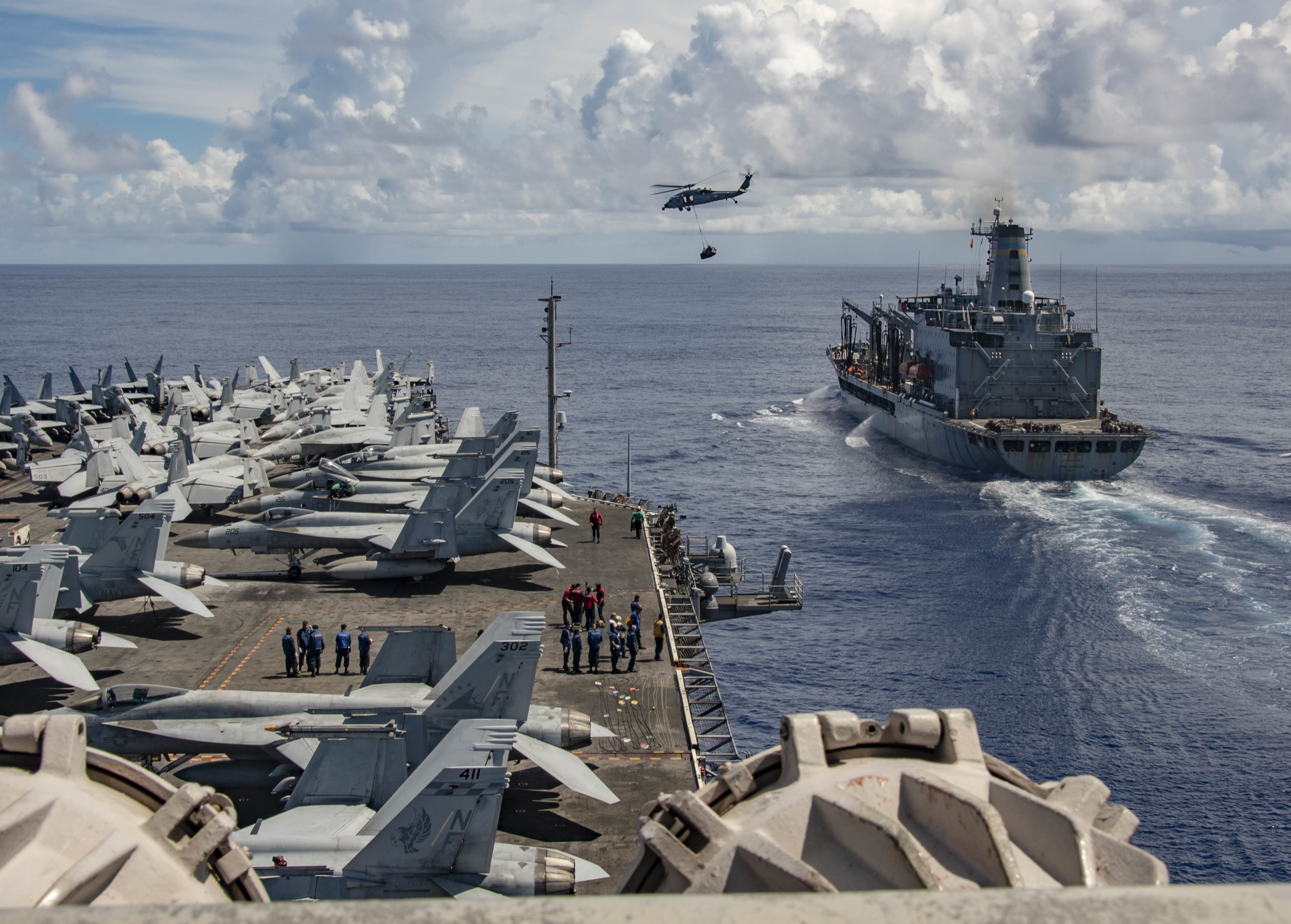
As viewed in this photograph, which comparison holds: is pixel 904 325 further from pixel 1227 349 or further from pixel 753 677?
pixel 1227 349

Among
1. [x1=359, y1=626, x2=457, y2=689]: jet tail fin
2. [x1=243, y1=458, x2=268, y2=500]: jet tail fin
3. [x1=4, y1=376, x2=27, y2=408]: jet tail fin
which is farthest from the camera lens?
[x1=4, y1=376, x2=27, y2=408]: jet tail fin

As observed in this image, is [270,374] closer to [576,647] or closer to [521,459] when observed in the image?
[521,459]

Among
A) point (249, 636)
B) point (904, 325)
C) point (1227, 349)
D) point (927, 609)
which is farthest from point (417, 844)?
point (1227, 349)

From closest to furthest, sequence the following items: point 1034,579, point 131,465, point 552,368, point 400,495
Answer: point 400,495 → point 131,465 → point 1034,579 → point 552,368

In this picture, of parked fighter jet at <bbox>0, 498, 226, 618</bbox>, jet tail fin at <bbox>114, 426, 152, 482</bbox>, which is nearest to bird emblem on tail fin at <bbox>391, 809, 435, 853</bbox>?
parked fighter jet at <bbox>0, 498, 226, 618</bbox>

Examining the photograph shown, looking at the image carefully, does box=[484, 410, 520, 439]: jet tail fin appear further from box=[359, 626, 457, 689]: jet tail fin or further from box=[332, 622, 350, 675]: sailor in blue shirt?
box=[359, 626, 457, 689]: jet tail fin

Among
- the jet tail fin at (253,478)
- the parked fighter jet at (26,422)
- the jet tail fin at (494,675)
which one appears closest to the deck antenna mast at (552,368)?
the jet tail fin at (253,478)

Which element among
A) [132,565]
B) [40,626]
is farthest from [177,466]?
[40,626]
